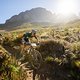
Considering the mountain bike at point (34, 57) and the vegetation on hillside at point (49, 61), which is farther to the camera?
the mountain bike at point (34, 57)

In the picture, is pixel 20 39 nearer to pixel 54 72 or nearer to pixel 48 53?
pixel 48 53

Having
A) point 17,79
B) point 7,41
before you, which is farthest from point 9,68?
point 7,41

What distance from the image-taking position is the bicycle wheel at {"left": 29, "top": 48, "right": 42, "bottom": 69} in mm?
16361

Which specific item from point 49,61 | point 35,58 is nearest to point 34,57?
point 35,58

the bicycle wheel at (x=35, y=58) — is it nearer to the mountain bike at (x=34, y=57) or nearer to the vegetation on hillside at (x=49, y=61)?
the mountain bike at (x=34, y=57)

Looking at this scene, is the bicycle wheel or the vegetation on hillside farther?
the bicycle wheel

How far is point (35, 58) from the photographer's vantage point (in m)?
17.0

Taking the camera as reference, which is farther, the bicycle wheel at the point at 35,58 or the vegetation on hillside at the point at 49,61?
the bicycle wheel at the point at 35,58

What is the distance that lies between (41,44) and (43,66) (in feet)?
11.5

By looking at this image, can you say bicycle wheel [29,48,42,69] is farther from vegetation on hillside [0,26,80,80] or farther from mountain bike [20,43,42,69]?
vegetation on hillside [0,26,80,80]

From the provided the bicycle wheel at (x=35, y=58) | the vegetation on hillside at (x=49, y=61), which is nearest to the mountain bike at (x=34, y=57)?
the bicycle wheel at (x=35, y=58)

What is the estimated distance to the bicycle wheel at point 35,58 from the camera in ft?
53.7

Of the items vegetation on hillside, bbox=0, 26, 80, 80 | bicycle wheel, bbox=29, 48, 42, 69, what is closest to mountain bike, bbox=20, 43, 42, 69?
bicycle wheel, bbox=29, 48, 42, 69

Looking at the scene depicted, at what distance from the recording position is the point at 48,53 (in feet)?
61.1
